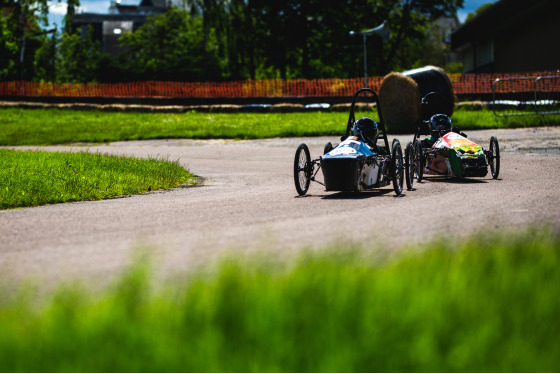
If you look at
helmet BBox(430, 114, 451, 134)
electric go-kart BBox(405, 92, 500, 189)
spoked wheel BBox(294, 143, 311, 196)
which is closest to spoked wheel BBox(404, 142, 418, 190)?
electric go-kart BBox(405, 92, 500, 189)

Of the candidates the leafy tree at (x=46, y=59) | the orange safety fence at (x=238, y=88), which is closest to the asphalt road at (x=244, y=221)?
the orange safety fence at (x=238, y=88)

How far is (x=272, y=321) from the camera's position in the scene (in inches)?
133

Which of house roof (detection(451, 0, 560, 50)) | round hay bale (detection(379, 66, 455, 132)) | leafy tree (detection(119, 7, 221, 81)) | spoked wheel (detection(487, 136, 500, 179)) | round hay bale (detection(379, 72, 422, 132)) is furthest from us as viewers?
leafy tree (detection(119, 7, 221, 81))

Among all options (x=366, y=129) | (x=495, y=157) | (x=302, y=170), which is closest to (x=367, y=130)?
(x=366, y=129)

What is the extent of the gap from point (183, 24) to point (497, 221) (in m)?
80.7

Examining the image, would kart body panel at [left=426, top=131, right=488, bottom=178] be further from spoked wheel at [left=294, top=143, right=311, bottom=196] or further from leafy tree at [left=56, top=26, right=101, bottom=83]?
leafy tree at [left=56, top=26, right=101, bottom=83]

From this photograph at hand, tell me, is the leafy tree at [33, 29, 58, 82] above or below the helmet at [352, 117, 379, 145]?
above

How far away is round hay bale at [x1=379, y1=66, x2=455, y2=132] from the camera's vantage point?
2514cm

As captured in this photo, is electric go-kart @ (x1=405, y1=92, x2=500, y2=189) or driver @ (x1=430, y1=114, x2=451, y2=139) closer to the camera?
electric go-kart @ (x1=405, y1=92, x2=500, y2=189)

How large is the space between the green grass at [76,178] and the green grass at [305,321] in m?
5.60

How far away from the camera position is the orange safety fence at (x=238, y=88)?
124 feet

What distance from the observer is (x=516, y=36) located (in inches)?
1834

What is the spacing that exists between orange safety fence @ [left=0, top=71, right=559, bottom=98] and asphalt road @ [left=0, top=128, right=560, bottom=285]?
2624cm

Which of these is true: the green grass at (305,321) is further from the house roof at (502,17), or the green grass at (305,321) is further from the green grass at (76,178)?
the house roof at (502,17)
